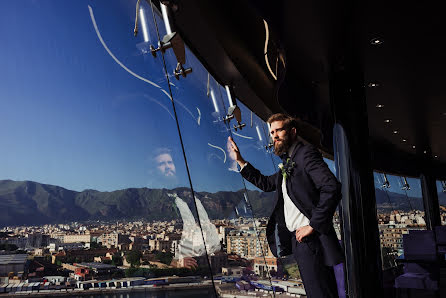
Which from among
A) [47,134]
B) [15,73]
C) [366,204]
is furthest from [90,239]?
[366,204]

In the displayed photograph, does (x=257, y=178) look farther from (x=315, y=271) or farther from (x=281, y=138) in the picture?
(x=315, y=271)

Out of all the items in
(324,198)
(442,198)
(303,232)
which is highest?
(442,198)

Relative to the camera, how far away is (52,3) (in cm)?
226

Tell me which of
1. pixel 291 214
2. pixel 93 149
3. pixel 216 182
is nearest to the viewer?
pixel 291 214

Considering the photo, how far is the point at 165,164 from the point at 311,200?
1575 millimetres

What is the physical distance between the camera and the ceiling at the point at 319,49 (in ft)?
9.86

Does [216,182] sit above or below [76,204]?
above

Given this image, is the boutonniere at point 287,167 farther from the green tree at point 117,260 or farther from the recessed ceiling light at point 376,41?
the recessed ceiling light at point 376,41

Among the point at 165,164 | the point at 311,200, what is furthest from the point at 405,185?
the point at 311,200

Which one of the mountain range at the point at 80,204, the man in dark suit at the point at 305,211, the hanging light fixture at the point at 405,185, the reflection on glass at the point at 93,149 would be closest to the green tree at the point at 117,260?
the reflection on glass at the point at 93,149

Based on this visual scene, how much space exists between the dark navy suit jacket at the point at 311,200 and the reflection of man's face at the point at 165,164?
123cm

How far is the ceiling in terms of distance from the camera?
3.00 meters

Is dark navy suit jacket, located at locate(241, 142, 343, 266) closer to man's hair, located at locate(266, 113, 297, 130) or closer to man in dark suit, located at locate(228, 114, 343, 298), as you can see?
man in dark suit, located at locate(228, 114, 343, 298)

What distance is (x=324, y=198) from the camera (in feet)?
5.72
